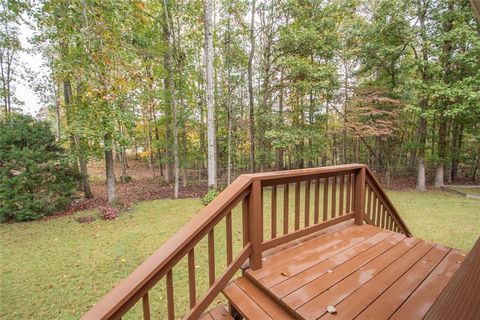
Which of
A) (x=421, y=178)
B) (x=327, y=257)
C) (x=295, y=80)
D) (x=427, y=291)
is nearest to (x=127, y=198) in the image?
(x=295, y=80)

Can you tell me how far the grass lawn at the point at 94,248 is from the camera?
10.7 feet

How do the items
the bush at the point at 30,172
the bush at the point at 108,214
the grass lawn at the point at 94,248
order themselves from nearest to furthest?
the grass lawn at the point at 94,248 → the bush at the point at 30,172 → the bush at the point at 108,214

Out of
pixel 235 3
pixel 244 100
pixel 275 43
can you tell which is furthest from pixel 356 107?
pixel 235 3

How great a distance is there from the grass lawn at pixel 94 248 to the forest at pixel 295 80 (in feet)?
8.04

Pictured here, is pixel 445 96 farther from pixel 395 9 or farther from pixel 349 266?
pixel 349 266

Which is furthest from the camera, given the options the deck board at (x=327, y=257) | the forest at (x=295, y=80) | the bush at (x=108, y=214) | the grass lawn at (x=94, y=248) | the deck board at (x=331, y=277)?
the forest at (x=295, y=80)

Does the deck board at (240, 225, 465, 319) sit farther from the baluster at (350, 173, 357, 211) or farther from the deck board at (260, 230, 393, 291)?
the baluster at (350, 173, 357, 211)

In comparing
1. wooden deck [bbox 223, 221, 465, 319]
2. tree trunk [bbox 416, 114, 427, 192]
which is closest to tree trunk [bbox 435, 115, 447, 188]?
tree trunk [bbox 416, 114, 427, 192]

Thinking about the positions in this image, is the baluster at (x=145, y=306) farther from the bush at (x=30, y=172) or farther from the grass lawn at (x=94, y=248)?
the bush at (x=30, y=172)

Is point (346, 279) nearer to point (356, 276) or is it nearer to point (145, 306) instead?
point (356, 276)

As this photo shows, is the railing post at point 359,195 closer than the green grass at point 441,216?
Yes

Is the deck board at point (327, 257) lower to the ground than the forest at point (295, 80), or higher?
lower

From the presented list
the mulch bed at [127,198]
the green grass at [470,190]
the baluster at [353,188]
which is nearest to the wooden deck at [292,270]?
the baluster at [353,188]

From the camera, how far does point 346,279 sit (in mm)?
1888
